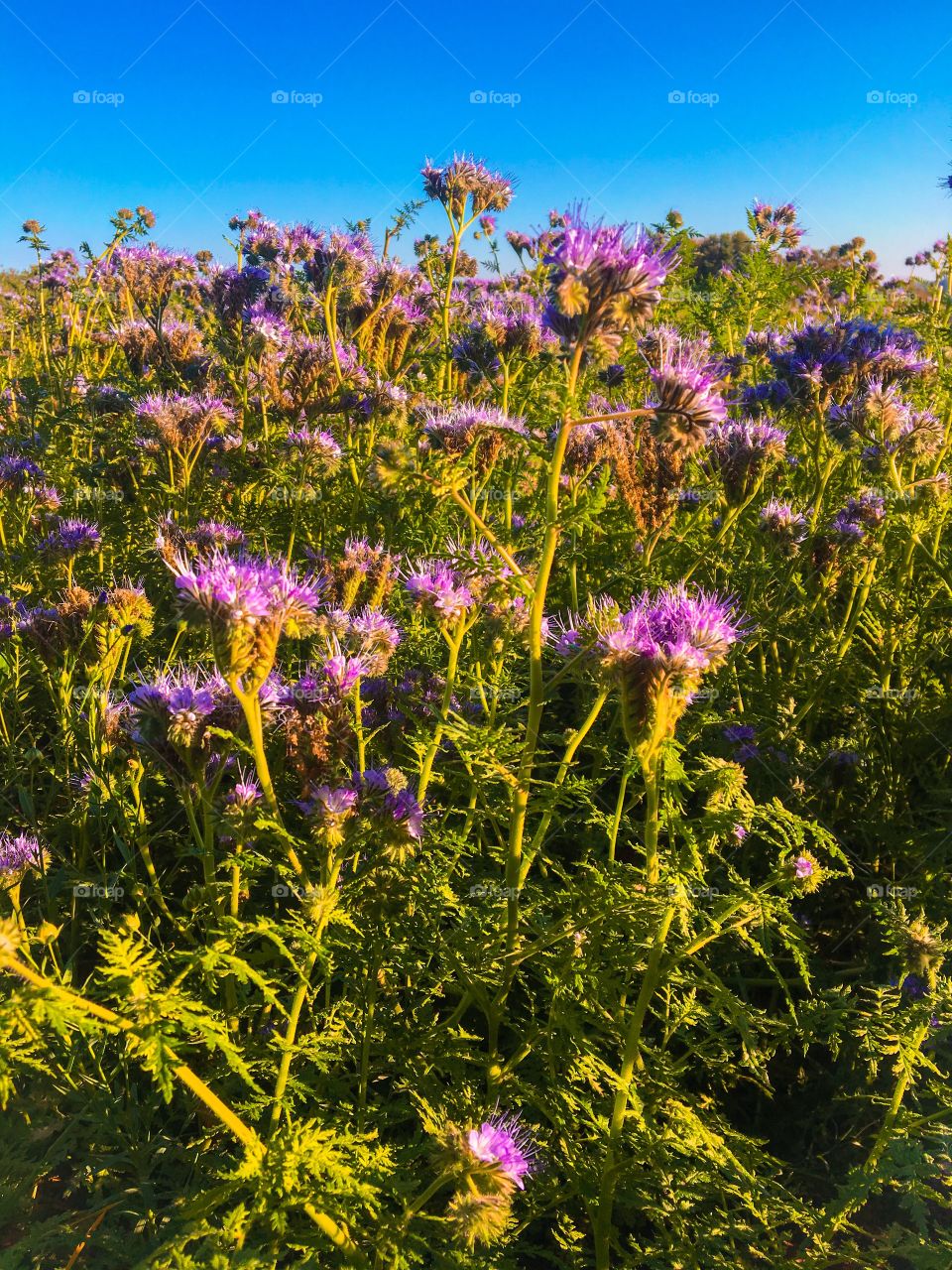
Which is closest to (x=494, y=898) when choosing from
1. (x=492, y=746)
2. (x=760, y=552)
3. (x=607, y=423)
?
(x=492, y=746)

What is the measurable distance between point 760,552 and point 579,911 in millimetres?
2843

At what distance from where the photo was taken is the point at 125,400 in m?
5.54

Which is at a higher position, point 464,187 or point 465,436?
point 464,187

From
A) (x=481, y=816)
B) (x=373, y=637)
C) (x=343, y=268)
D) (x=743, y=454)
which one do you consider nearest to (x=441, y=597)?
(x=373, y=637)

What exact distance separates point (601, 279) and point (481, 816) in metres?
1.76

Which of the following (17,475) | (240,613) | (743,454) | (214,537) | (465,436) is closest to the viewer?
(240,613)

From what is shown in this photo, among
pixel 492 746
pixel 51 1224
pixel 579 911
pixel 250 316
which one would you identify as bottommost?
pixel 51 1224

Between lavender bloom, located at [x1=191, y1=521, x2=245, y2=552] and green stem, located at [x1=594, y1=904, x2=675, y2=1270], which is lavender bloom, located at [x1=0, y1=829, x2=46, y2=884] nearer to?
lavender bloom, located at [x1=191, y1=521, x2=245, y2=552]

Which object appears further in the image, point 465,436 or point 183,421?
point 183,421

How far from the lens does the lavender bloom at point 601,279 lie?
6.34ft

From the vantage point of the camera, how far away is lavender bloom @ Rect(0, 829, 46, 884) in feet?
9.00

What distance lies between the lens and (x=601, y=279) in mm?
1955

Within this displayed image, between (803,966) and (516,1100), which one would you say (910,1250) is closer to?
(803,966)

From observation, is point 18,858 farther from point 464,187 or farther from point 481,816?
point 464,187
